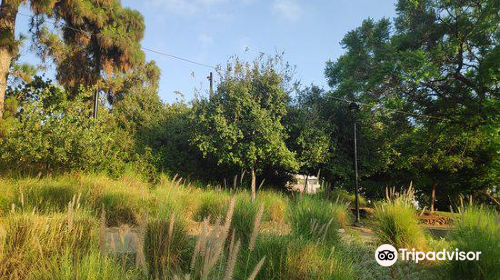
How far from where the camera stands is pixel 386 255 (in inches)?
205

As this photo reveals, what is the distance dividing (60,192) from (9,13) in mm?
7500

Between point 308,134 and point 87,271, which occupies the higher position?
point 308,134

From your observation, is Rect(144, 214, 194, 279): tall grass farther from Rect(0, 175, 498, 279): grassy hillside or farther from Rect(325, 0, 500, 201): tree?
Rect(325, 0, 500, 201): tree

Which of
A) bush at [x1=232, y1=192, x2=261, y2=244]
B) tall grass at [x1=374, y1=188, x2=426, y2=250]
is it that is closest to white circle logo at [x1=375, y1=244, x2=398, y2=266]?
tall grass at [x1=374, y1=188, x2=426, y2=250]

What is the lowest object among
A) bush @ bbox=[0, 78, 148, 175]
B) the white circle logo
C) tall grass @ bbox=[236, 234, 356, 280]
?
the white circle logo

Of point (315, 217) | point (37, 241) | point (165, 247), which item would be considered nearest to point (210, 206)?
point (315, 217)

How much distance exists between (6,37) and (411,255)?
12503mm

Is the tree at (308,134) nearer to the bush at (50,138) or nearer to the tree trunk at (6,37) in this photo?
the bush at (50,138)

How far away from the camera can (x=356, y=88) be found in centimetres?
1530

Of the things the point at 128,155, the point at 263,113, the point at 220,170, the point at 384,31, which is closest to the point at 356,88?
the point at 384,31

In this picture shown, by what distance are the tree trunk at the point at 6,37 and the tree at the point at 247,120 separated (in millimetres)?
6073

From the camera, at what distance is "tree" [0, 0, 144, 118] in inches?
603

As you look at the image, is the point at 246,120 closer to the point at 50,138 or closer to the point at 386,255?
the point at 50,138

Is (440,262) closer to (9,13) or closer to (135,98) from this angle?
(9,13)
